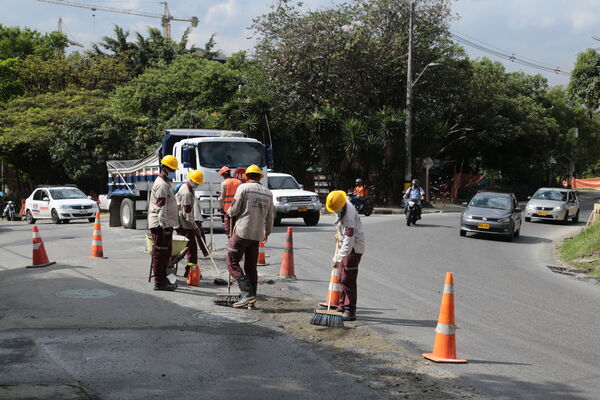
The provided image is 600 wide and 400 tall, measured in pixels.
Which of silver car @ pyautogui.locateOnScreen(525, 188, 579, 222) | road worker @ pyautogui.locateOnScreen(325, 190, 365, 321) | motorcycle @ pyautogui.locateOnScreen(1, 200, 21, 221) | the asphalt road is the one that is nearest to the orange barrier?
the asphalt road

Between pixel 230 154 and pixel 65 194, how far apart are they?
1179 cm

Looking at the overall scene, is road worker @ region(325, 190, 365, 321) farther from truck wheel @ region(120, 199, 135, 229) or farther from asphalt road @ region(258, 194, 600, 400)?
truck wheel @ region(120, 199, 135, 229)

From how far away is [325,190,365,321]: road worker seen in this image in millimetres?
8555

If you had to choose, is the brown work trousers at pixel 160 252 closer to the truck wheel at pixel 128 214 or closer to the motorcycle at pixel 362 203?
the truck wheel at pixel 128 214

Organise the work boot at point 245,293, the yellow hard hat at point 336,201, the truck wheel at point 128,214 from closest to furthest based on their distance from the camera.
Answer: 1. the yellow hard hat at point 336,201
2. the work boot at point 245,293
3. the truck wheel at point 128,214

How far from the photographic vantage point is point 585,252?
56.6 feet

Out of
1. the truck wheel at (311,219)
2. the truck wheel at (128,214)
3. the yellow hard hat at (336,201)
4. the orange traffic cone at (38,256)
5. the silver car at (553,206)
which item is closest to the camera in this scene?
the yellow hard hat at (336,201)

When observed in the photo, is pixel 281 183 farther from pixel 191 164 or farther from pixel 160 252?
pixel 160 252

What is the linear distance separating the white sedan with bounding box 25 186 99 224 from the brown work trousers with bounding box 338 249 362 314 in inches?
826

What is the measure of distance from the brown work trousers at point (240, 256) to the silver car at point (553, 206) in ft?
74.3

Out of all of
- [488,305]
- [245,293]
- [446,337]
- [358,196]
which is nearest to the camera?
[446,337]

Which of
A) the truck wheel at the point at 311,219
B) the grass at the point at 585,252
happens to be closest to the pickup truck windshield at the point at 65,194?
the truck wheel at the point at 311,219

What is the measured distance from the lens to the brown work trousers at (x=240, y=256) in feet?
30.8

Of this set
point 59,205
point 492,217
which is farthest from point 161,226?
point 59,205
